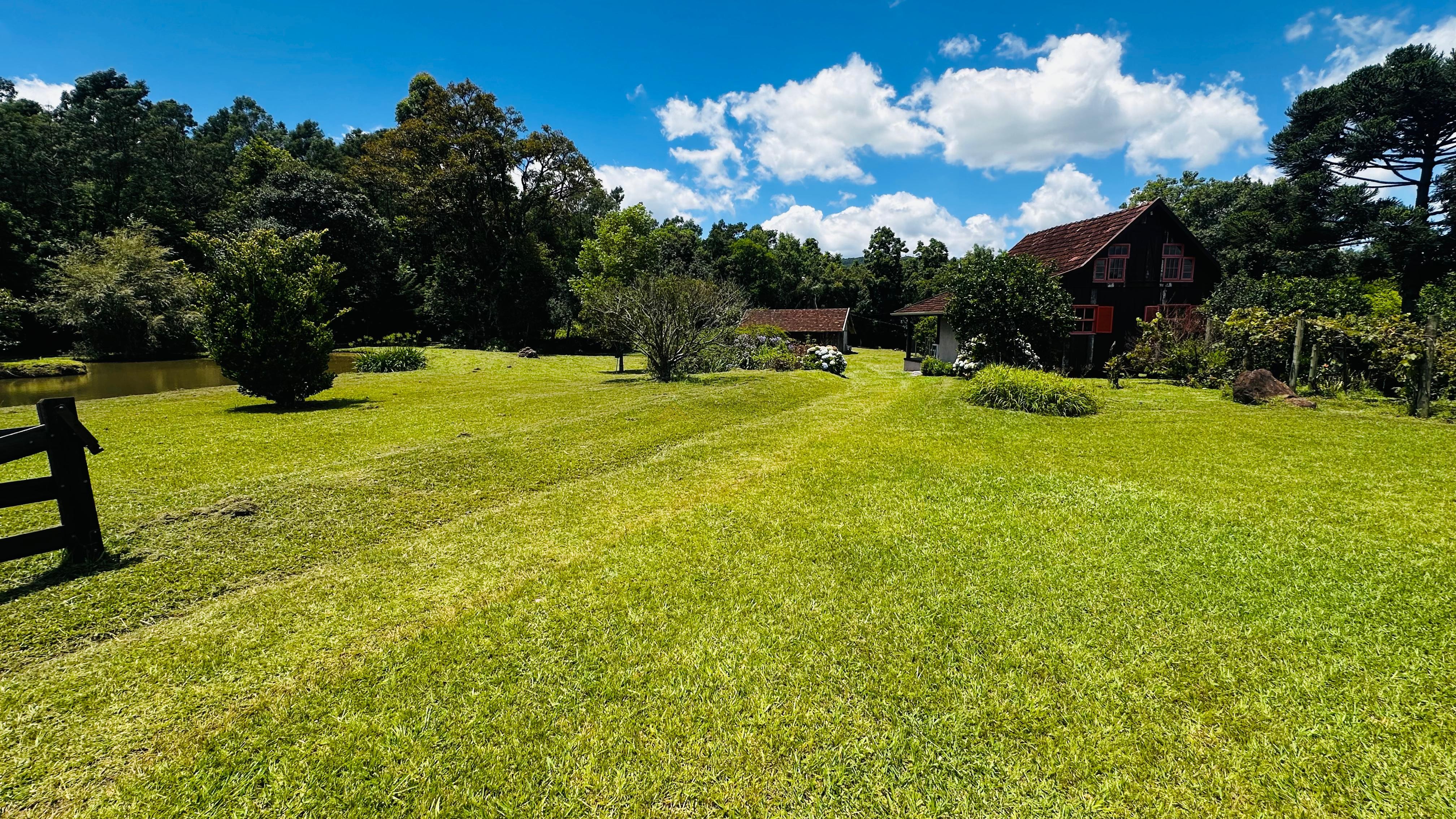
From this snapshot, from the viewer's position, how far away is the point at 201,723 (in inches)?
115

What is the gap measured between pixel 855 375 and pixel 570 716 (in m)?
22.0

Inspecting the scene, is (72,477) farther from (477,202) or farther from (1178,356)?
(477,202)

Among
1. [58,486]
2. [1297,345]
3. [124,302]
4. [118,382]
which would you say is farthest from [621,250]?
[58,486]

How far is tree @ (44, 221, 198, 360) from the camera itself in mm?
Answer: 20891

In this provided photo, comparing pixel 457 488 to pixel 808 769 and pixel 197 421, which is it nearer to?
pixel 808 769

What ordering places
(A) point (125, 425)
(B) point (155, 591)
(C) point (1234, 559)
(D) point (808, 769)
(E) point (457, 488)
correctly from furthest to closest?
1. (A) point (125, 425)
2. (E) point (457, 488)
3. (C) point (1234, 559)
4. (B) point (155, 591)
5. (D) point (808, 769)

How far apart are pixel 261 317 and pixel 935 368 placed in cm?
2150

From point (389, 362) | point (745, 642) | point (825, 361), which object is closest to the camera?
point (745, 642)

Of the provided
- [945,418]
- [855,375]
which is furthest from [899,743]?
[855,375]

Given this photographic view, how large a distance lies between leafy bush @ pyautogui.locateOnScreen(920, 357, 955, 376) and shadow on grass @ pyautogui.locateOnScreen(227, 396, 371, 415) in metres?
19.8

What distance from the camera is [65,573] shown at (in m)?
4.36

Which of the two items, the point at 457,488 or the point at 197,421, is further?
the point at 197,421

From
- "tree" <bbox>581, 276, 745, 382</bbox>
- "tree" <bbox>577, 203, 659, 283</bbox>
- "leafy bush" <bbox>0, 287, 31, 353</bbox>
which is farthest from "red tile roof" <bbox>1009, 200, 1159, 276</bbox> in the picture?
"leafy bush" <bbox>0, 287, 31, 353</bbox>

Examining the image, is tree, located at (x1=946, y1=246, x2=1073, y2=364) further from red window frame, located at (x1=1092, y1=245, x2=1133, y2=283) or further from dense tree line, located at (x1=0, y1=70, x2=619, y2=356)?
dense tree line, located at (x1=0, y1=70, x2=619, y2=356)
